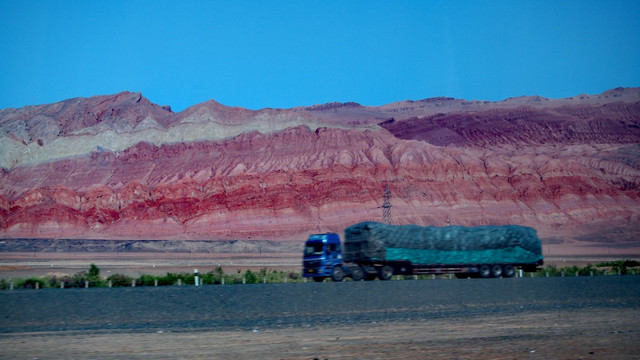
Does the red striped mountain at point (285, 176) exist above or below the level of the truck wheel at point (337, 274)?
above

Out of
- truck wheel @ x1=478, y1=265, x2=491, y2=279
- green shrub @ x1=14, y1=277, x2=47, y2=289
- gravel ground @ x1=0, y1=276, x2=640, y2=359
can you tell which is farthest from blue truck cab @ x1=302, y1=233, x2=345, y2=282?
green shrub @ x1=14, y1=277, x2=47, y2=289

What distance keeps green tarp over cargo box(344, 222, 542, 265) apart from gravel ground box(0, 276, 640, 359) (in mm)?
9556

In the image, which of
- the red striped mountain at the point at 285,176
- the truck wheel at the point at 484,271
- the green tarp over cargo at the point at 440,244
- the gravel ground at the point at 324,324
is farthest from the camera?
the red striped mountain at the point at 285,176

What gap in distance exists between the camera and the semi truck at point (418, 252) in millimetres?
37438

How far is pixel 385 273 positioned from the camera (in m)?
37.9

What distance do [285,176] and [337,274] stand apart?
7699cm

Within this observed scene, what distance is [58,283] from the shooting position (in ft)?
113

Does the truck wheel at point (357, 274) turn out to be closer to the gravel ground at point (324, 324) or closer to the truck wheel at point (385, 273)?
the truck wheel at point (385, 273)

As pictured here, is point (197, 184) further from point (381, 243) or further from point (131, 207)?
point (381, 243)

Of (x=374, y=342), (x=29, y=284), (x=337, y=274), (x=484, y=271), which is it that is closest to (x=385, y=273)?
(x=337, y=274)

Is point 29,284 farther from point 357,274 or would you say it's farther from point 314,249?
point 357,274

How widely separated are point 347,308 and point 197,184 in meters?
95.7

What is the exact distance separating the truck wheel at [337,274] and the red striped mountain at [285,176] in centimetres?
6266

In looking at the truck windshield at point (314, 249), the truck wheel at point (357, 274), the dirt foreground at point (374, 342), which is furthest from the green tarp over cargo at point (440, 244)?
the dirt foreground at point (374, 342)
